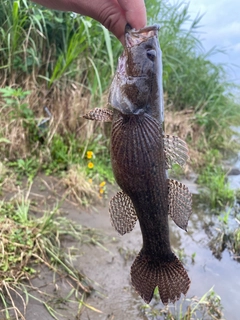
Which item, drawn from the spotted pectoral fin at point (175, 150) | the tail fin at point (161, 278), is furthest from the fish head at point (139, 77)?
the tail fin at point (161, 278)

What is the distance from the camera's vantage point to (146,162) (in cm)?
183

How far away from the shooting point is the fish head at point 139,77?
1.91m

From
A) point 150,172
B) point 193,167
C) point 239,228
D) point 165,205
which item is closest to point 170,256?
point 165,205

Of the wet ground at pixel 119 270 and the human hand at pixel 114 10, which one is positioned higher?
the human hand at pixel 114 10

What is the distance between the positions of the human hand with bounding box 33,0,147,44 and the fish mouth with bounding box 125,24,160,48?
0.09 feet

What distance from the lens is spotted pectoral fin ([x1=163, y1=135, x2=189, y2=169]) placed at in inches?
75.2

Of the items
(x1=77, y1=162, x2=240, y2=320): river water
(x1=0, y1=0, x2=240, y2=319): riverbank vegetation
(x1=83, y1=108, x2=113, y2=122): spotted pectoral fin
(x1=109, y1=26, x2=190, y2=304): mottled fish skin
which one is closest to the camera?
(x1=109, y1=26, x2=190, y2=304): mottled fish skin

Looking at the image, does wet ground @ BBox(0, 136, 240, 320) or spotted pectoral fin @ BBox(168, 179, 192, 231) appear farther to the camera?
wet ground @ BBox(0, 136, 240, 320)

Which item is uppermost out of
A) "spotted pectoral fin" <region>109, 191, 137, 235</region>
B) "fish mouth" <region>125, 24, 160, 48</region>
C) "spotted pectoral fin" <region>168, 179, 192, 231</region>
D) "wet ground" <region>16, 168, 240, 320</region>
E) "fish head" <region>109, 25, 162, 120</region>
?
"fish mouth" <region>125, 24, 160, 48</region>

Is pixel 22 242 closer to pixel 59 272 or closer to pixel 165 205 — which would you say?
pixel 59 272

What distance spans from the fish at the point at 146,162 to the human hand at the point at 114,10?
0.06 m

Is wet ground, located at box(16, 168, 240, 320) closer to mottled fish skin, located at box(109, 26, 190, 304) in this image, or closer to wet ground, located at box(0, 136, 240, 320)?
wet ground, located at box(0, 136, 240, 320)

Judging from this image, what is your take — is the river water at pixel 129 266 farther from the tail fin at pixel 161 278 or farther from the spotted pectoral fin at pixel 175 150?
the spotted pectoral fin at pixel 175 150

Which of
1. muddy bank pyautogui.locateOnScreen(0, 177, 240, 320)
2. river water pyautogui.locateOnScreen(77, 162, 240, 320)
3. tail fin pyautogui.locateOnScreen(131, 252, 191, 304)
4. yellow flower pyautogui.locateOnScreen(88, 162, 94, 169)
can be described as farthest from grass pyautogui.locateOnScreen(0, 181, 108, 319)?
tail fin pyautogui.locateOnScreen(131, 252, 191, 304)
